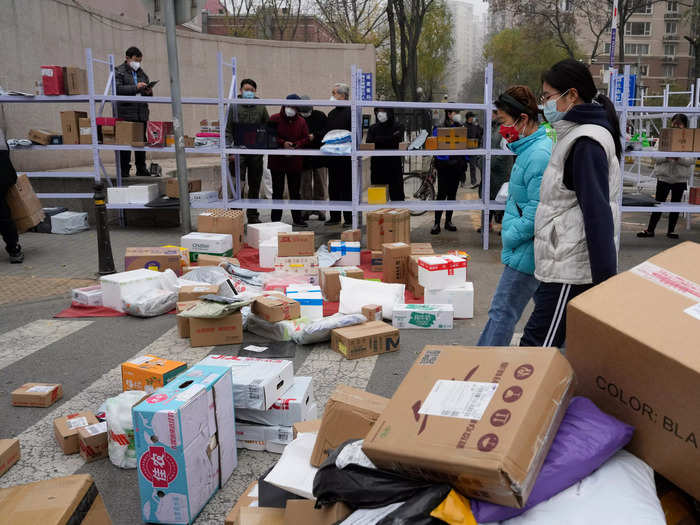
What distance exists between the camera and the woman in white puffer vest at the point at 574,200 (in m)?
2.75

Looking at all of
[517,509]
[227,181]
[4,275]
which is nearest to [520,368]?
[517,509]

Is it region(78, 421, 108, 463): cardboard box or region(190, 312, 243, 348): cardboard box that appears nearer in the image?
region(78, 421, 108, 463): cardboard box

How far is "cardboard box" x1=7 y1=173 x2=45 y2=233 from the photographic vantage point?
8227mm

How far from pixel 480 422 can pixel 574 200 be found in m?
1.56

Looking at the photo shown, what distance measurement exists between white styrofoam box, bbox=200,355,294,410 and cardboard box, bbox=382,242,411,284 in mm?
3292

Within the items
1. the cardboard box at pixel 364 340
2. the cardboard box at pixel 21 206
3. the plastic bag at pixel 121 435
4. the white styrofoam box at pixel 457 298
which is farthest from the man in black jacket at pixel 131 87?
the plastic bag at pixel 121 435

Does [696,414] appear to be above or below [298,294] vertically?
above

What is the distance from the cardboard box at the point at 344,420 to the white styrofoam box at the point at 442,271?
3599 millimetres

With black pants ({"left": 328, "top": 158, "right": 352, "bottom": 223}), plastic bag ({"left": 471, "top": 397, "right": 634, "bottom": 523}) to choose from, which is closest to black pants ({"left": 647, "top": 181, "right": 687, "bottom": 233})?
black pants ({"left": 328, "top": 158, "right": 352, "bottom": 223})

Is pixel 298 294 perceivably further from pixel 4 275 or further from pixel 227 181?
pixel 227 181

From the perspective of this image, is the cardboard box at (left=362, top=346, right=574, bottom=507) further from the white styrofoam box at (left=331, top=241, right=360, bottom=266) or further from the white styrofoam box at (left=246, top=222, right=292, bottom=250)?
the white styrofoam box at (left=246, top=222, right=292, bottom=250)

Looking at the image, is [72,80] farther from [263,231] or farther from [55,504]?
[55,504]

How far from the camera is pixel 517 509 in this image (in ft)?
5.57

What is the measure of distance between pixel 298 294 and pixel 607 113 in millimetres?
3526
